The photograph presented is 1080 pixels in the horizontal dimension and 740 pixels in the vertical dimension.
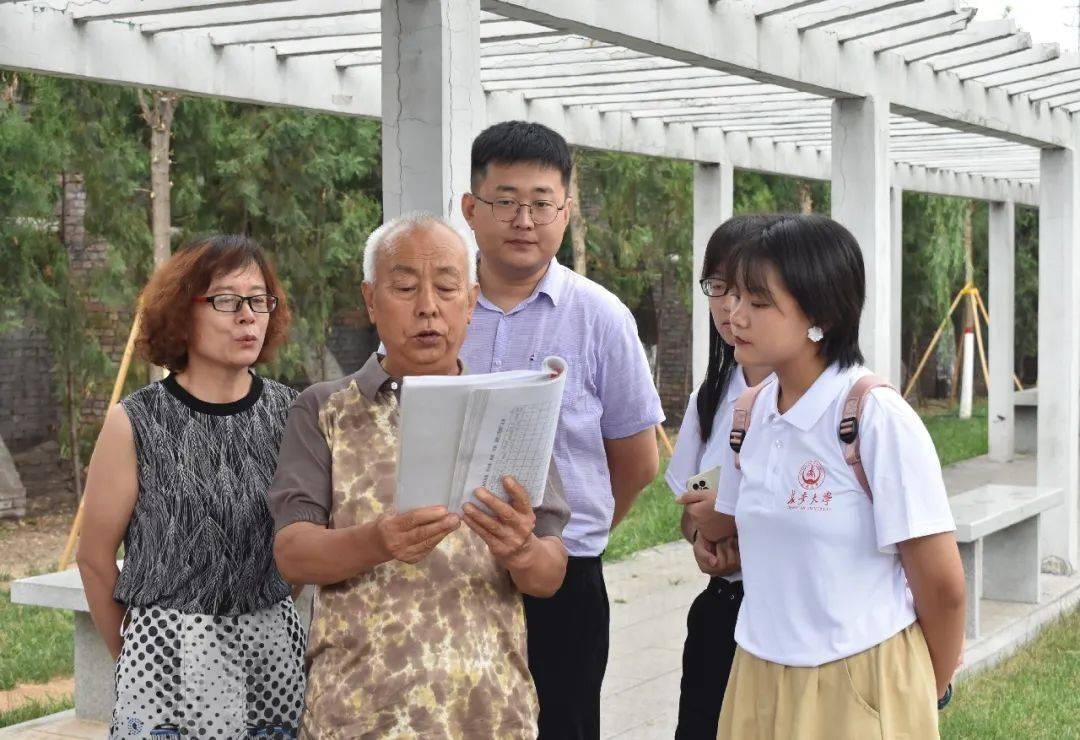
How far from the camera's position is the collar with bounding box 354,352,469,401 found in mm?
2578

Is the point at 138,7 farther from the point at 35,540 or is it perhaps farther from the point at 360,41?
the point at 35,540

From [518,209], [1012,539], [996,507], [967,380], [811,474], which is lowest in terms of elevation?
[1012,539]

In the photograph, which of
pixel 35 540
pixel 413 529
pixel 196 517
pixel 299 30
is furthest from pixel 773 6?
pixel 35 540

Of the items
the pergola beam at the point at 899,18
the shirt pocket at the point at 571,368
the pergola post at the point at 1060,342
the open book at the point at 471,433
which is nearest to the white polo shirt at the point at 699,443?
the shirt pocket at the point at 571,368

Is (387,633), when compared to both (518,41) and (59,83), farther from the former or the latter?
(59,83)

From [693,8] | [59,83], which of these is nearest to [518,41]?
[693,8]

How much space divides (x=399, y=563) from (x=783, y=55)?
4630 millimetres

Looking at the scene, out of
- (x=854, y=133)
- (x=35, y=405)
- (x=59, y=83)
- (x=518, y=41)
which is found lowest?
(x=35, y=405)

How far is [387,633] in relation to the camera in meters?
2.48

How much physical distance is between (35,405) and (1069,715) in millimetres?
11978

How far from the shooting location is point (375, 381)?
259cm

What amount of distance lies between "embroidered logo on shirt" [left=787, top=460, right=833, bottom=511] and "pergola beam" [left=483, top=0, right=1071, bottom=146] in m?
2.36

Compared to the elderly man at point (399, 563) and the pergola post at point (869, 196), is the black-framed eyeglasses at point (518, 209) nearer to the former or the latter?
the elderly man at point (399, 563)

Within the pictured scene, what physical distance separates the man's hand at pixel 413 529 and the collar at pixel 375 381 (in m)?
0.32
